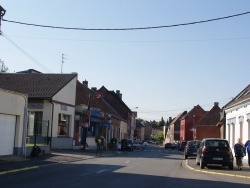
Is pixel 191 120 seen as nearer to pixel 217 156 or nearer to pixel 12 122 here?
pixel 12 122

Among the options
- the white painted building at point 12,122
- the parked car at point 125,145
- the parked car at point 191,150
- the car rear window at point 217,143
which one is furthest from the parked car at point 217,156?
the parked car at point 125,145

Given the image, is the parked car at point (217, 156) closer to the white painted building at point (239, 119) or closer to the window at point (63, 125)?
the white painted building at point (239, 119)

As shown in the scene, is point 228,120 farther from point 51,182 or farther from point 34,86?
point 51,182

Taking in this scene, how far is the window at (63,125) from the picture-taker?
42681mm

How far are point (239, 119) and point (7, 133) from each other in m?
18.2

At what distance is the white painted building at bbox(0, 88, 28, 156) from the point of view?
2609 centimetres

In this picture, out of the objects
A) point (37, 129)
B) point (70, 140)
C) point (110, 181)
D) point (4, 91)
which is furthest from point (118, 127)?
point (110, 181)

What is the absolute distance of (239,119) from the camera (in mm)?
35688

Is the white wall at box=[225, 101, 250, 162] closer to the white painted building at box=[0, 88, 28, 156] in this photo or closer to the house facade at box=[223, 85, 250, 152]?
the house facade at box=[223, 85, 250, 152]

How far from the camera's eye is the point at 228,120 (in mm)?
41625

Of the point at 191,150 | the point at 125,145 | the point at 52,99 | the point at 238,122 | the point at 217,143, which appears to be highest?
the point at 52,99

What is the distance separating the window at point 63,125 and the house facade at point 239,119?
15.4 metres

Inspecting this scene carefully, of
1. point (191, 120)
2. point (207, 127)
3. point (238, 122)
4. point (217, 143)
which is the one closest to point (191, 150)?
point (238, 122)

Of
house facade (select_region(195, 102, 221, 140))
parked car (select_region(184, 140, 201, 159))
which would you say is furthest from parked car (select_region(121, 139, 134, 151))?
house facade (select_region(195, 102, 221, 140))
